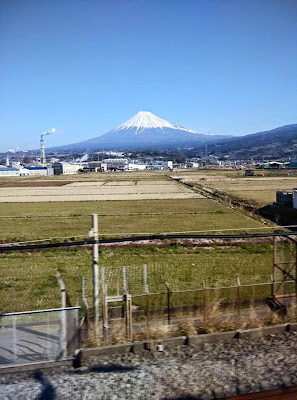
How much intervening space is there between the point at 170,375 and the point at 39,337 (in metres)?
1.33

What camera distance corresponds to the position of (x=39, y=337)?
378 cm

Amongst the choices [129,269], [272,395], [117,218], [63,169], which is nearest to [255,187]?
[117,218]

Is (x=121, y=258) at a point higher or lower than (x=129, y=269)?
lower

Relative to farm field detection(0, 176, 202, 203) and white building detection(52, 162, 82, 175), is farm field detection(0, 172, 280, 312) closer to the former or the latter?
farm field detection(0, 176, 202, 203)

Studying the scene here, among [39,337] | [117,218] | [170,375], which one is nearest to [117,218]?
[117,218]

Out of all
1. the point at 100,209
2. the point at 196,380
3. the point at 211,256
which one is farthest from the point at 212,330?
the point at 100,209

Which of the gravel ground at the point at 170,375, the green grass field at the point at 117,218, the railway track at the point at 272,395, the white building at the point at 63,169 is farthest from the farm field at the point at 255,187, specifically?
the white building at the point at 63,169

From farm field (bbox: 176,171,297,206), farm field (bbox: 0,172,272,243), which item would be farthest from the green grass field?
farm field (bbox: 176,171,297,206)

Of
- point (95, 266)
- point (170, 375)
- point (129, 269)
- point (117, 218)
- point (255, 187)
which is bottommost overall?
point (117, 218)

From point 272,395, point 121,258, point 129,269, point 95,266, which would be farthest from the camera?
point 121,258

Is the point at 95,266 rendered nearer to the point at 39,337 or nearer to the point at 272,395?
the point at 39,337

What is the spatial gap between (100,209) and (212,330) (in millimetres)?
18146

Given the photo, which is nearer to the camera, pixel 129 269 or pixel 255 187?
pixel 129 269

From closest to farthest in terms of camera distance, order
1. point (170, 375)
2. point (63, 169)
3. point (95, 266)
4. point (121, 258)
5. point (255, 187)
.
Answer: point (170, 375)
point (95, 266)
point (121, 258)
point (255, 187)
point (63, 169)
